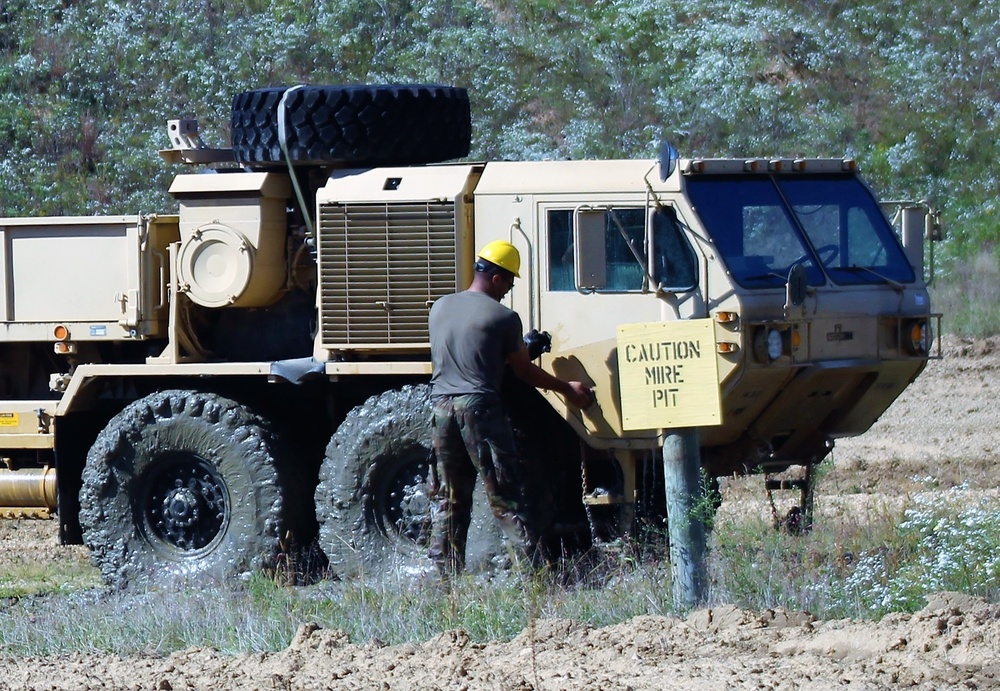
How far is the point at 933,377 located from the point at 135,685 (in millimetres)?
11909

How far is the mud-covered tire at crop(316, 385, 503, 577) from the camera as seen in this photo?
29.4ft

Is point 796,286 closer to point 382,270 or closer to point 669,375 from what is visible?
point 669,375

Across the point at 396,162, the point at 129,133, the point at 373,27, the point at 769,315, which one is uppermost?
the point at 373,27

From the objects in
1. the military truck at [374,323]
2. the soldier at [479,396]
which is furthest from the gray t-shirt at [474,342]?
the military truck at [374,323]

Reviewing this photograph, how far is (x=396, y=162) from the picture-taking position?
9.61 m

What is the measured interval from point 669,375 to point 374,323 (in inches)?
119

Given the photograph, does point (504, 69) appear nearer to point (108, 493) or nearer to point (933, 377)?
point (933, 377)

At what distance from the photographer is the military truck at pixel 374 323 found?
850 cm

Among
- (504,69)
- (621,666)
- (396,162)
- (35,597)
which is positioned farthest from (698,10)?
(621,666)

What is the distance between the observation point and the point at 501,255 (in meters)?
Answer: 8.17

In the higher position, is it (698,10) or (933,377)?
(698,10)

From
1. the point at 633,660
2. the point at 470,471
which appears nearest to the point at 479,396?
the point at 470,471

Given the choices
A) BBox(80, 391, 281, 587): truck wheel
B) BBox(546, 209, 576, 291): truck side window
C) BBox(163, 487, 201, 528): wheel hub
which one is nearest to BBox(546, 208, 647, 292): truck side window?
BBox(546, 209, 576, 291): truck side window

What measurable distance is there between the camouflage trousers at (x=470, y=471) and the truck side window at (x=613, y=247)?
0.93 meters
